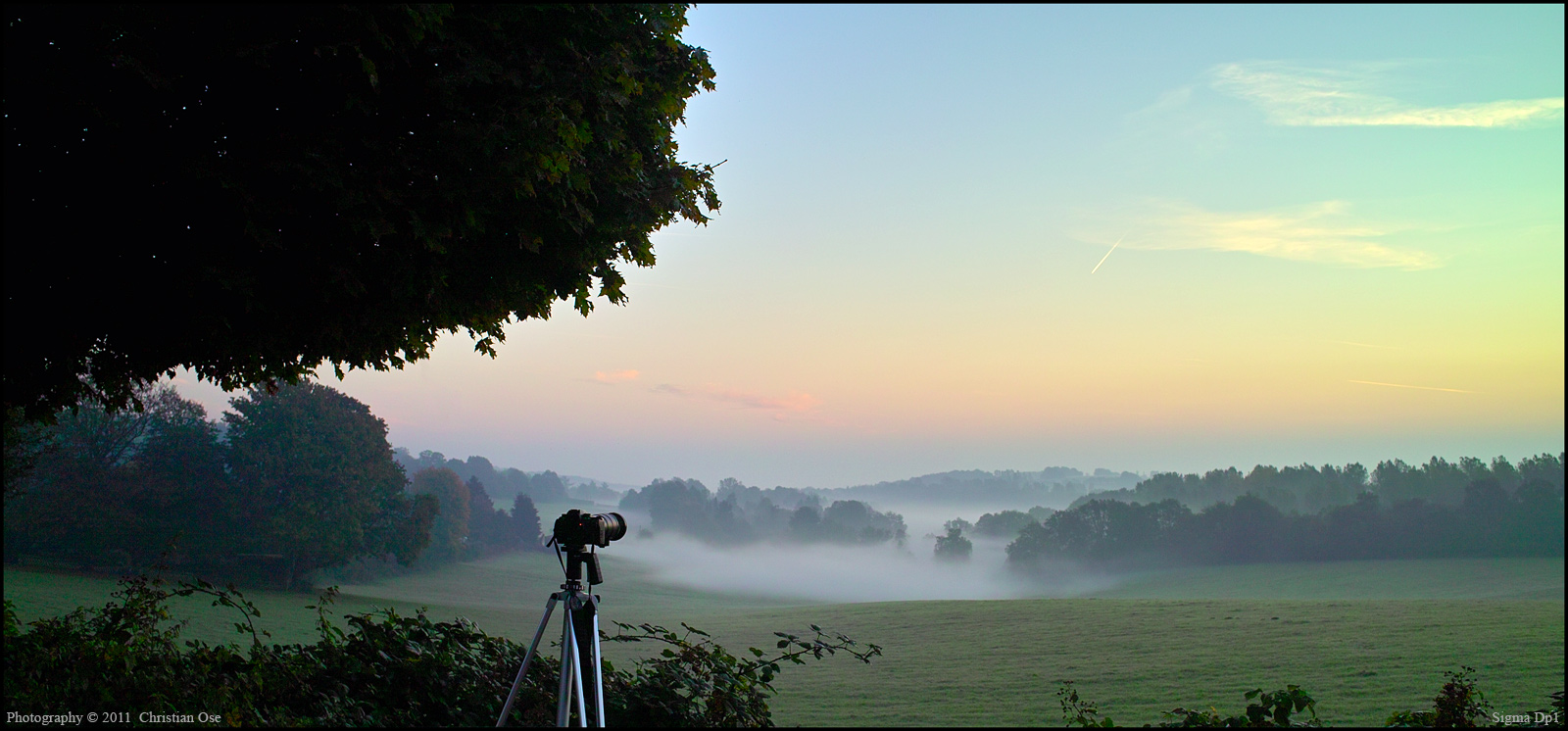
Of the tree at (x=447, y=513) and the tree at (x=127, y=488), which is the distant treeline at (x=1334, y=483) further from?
the tree at (x=127, y=488)

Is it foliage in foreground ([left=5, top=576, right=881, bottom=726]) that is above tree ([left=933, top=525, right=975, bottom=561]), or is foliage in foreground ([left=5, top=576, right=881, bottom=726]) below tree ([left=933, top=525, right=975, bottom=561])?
above

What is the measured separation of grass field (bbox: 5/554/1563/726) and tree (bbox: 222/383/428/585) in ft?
25.2

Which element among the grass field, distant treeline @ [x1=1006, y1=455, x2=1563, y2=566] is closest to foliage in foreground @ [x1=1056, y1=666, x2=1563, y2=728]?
the grass field

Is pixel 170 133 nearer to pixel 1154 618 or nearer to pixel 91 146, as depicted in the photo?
pixel 91 146

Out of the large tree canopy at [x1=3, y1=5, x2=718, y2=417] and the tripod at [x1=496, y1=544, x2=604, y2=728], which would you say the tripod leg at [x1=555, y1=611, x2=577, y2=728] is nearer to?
the tripod at [x1=496, y1=544, x2=604, y2=728]

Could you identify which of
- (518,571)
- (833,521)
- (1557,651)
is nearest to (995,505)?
(833,521)

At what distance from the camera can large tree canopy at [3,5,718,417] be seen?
12.1 ft

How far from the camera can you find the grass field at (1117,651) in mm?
7832

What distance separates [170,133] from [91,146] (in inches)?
15.1

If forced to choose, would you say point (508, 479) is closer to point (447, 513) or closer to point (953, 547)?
point (447, 513)

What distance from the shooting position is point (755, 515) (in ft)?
182

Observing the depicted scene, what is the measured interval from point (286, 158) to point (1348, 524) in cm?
5925

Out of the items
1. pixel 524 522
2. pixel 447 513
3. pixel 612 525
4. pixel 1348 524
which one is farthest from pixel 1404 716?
pixel 1348 524

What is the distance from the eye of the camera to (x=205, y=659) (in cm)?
548
